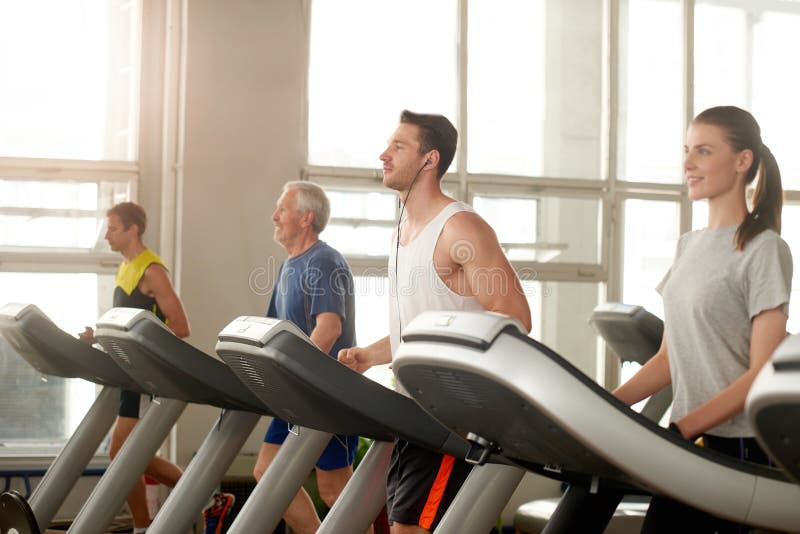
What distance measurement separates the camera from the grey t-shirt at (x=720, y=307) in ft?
5.80

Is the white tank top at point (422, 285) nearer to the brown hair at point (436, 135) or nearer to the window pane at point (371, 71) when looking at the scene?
the brown hair at point (436, 135)

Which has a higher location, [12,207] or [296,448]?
[12,207]

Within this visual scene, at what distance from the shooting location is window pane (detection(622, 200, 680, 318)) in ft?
19.7

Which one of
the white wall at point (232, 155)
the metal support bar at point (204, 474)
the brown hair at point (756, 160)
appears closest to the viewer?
the brown hair at point (756, 160)

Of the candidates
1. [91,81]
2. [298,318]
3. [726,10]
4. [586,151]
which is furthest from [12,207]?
[726,10]

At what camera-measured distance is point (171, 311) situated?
4.36 meters

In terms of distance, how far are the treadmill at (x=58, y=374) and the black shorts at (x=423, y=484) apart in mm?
1388

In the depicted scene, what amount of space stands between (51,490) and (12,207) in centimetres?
207

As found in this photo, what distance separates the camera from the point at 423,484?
7.36 ft

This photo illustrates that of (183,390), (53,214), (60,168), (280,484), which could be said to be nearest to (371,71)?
(60,168)

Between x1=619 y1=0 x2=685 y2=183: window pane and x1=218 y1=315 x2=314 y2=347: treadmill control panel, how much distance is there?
168 inches

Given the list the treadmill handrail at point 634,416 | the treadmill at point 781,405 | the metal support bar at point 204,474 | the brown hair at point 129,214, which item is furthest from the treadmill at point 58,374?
the treadmill at point 781,405

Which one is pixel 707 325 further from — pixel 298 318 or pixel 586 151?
pixel 586 151

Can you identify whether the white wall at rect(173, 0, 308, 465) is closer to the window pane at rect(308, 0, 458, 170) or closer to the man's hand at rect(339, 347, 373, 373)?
the window pane at rect(308, 0, 458, 170)
